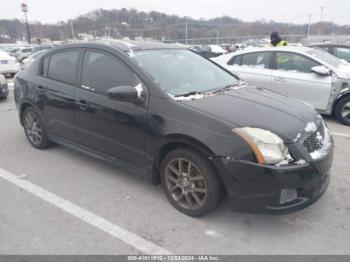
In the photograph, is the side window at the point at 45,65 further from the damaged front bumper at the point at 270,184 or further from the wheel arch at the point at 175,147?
the damaged front bumper at the point at 270,184

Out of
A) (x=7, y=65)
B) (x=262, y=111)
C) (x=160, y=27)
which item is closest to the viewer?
(x=262, y=111)

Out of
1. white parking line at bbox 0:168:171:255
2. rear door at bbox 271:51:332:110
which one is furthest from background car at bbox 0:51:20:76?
rear door at bbox 271:51:332:110

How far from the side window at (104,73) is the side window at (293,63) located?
4108 millimetres

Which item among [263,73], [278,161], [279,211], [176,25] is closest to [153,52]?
[278,161]

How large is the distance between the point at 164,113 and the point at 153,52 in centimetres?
104

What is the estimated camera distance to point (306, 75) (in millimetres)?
5992

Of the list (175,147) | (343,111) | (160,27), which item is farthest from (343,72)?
(160,27)

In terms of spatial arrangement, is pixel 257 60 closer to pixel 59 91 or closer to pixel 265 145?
pixel 59 91

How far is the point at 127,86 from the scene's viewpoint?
122 inches

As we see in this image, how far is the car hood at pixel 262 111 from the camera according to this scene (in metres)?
2.68

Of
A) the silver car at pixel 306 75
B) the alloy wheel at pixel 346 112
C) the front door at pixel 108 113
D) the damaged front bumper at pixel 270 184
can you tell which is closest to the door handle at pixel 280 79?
the silver car at pixel 306 75

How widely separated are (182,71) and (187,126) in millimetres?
1014

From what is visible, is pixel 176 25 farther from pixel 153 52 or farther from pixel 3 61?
pixel 153 52

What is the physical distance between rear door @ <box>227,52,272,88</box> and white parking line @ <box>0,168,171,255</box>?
4647 millimetres
